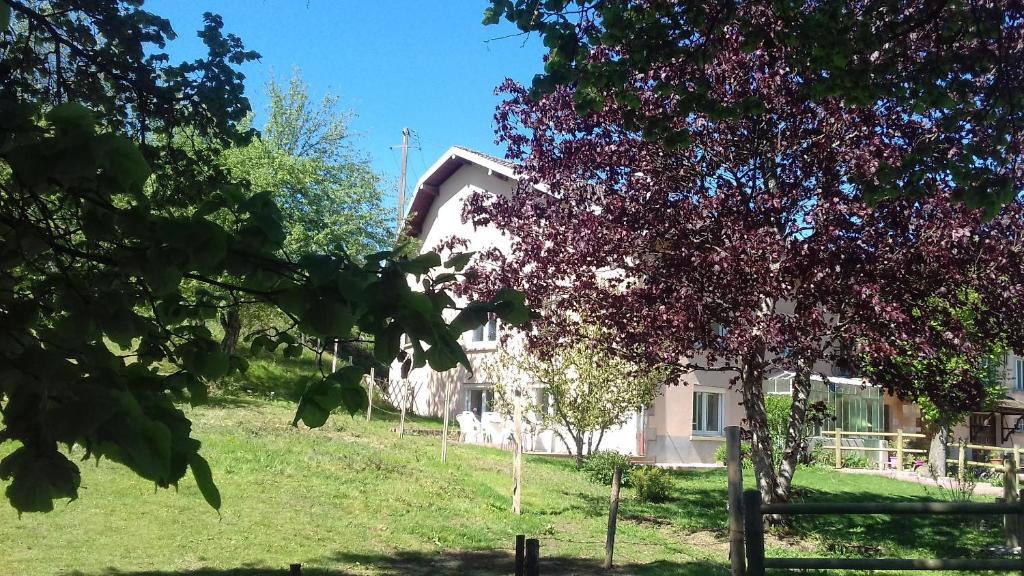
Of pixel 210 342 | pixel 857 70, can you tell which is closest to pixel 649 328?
pixel 857 70

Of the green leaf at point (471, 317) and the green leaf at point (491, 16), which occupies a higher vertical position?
the green leaf at point (491, 16)

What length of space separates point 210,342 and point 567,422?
56.2 feet

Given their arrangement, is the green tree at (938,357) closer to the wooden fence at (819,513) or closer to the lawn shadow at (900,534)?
the lawn shadow at (900,534)

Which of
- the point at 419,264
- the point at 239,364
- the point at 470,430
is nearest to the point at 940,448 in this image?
the point at 470,430

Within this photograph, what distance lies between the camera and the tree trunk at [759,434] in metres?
11.4

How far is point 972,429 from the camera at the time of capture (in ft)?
123

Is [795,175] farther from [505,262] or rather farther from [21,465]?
[21,465]

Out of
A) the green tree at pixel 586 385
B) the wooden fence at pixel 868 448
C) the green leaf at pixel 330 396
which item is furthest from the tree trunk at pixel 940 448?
the green leaf at pixel 330 396

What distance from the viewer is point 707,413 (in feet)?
88.1

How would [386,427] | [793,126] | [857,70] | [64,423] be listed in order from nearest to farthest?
1. [64,423]
2. [857,70]
3. [793,126]
4. [386,427]

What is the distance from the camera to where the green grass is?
30.8 ft

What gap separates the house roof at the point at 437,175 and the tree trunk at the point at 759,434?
49.7ft

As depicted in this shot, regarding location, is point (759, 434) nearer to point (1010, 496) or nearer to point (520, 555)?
point (1010, 496)

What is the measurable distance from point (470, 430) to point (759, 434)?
14.7 m
